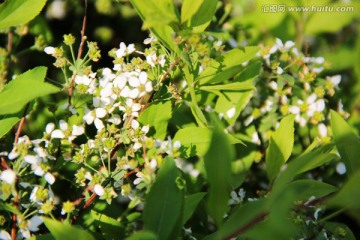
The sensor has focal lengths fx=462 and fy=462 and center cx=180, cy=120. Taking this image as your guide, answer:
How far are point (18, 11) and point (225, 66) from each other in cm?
45

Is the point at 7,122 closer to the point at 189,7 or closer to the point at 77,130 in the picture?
the point at 77,130

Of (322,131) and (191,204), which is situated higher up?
(191,204)

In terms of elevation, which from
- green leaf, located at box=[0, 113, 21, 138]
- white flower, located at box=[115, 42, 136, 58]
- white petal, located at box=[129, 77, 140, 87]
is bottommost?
green leaf, located at box=[0, 113, 21, 138]

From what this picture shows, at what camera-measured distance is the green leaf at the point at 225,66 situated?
964mm

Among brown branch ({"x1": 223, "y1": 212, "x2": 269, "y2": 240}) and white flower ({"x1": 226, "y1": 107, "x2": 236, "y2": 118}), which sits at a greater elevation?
brown branch ({"x1": 223, "y1": 212, "x2": 269, "y2": 240})

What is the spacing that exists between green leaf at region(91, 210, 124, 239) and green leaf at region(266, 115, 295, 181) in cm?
33

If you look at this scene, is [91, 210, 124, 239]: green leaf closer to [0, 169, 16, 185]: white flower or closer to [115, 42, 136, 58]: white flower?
[0, 169, 16, 185]: white flower

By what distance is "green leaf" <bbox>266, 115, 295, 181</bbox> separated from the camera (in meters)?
0.96

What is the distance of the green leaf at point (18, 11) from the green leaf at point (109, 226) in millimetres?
419

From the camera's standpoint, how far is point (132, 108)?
0.93 meters

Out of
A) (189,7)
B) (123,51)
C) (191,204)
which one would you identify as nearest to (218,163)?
(191,204)

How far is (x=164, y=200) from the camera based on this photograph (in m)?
0.77

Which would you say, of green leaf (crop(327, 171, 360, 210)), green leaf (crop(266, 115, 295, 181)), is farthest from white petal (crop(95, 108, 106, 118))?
green leaf (crop(327, 171, 360, 210))

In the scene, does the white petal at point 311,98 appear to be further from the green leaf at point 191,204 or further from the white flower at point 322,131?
the green leaf at point 191,204
